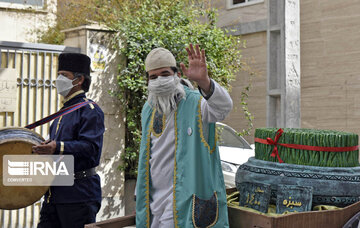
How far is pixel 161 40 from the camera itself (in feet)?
24.2

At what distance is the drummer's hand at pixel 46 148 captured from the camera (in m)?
3.65

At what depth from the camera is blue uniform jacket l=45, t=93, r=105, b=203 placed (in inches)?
148

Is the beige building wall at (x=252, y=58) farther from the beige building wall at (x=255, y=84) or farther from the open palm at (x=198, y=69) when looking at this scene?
the open palm at (x=198, y=69)

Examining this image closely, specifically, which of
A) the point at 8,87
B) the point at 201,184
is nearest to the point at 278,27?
the point at 201,184

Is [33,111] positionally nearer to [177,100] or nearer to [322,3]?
[177,100]

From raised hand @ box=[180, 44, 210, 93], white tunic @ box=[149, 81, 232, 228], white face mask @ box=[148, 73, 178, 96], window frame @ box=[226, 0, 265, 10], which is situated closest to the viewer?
raised hand @ box=[180, 44, 210, 93]

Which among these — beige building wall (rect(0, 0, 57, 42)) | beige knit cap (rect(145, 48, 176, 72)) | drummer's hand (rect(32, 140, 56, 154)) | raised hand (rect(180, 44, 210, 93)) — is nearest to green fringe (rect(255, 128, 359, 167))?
raised hand (rect(180, 44, 210, 93))

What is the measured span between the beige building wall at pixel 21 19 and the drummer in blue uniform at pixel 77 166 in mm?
8524

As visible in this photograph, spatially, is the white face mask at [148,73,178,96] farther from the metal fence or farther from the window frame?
the window frame

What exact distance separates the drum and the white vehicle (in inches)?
155

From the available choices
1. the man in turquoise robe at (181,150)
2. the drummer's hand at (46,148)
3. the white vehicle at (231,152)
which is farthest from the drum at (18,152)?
the white vehicle at (231,152)

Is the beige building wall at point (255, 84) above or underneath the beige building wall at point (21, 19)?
underneath

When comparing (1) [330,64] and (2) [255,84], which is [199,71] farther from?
(2) [255,84]

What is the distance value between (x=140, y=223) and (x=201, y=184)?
18.6 inches
